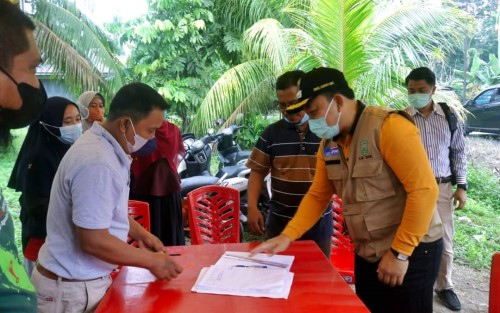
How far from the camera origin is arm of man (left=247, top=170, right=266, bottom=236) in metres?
2.49

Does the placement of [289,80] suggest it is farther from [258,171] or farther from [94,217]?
[94,217]

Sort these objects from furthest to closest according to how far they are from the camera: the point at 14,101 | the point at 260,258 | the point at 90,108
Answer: the point at 90,108
the point at 260,258
the point at 14,101

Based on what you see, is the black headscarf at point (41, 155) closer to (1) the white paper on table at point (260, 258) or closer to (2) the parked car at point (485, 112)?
(1) the white paper on table at point (260, 258)

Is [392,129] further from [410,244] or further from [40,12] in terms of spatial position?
[40,12]

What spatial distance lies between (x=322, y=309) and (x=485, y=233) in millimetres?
3791

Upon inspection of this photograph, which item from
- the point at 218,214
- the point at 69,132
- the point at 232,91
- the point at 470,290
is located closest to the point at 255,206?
the point at 218,214

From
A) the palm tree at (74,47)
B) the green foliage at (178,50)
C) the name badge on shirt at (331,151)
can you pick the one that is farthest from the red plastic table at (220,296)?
the green foliage at (178,50)

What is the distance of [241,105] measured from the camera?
19.1 feet

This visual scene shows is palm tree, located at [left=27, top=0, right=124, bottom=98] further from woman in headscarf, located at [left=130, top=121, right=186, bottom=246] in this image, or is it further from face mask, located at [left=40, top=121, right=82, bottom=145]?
face mask, located at [left=40, top=121, right=82, bottom=145]

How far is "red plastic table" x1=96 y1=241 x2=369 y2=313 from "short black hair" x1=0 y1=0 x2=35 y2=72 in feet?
2.90

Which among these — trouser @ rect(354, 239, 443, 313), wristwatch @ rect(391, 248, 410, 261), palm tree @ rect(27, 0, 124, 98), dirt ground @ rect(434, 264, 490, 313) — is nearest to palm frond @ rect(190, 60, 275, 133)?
palm tree @ rect(27, 0, 124, 98)

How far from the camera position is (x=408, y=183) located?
149 centimetres

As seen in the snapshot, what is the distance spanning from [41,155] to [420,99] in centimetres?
250

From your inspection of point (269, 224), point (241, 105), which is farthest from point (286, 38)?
point (269, 224)
